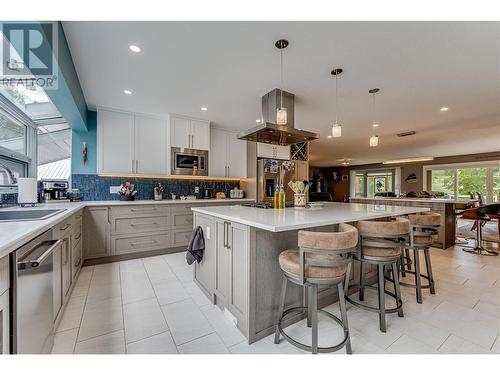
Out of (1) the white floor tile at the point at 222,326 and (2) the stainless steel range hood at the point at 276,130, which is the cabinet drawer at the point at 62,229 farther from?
(2) the stainless steel range hood at the point at 276,130

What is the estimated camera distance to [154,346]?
1536mm

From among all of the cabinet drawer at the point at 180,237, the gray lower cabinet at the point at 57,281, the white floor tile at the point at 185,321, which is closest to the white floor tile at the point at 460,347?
the white floor tile at the point at 185,321

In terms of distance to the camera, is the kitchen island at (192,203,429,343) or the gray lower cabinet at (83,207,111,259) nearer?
the kitchen island at (192,203,429,343)

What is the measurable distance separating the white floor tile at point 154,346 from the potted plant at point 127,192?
2.64 metres

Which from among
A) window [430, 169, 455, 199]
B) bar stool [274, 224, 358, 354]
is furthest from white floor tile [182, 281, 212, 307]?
window [430, 169, 455, 199]

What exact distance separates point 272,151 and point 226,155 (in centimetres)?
101

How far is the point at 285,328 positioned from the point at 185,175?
3.04 meters

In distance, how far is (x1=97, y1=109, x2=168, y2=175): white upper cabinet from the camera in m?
3.54

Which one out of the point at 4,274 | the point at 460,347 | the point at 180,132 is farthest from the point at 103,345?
the point at 180,132

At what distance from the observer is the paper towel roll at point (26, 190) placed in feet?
8.07

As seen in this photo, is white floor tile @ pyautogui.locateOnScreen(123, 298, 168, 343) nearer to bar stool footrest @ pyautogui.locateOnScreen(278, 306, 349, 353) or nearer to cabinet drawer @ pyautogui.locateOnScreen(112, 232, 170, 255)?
bar stool footrest @ pyautogui.locateOnScreen(278, 306, 349, 353)

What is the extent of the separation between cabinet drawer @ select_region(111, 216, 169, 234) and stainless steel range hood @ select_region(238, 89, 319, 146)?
1.98 metres

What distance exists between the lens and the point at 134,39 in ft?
6.18
